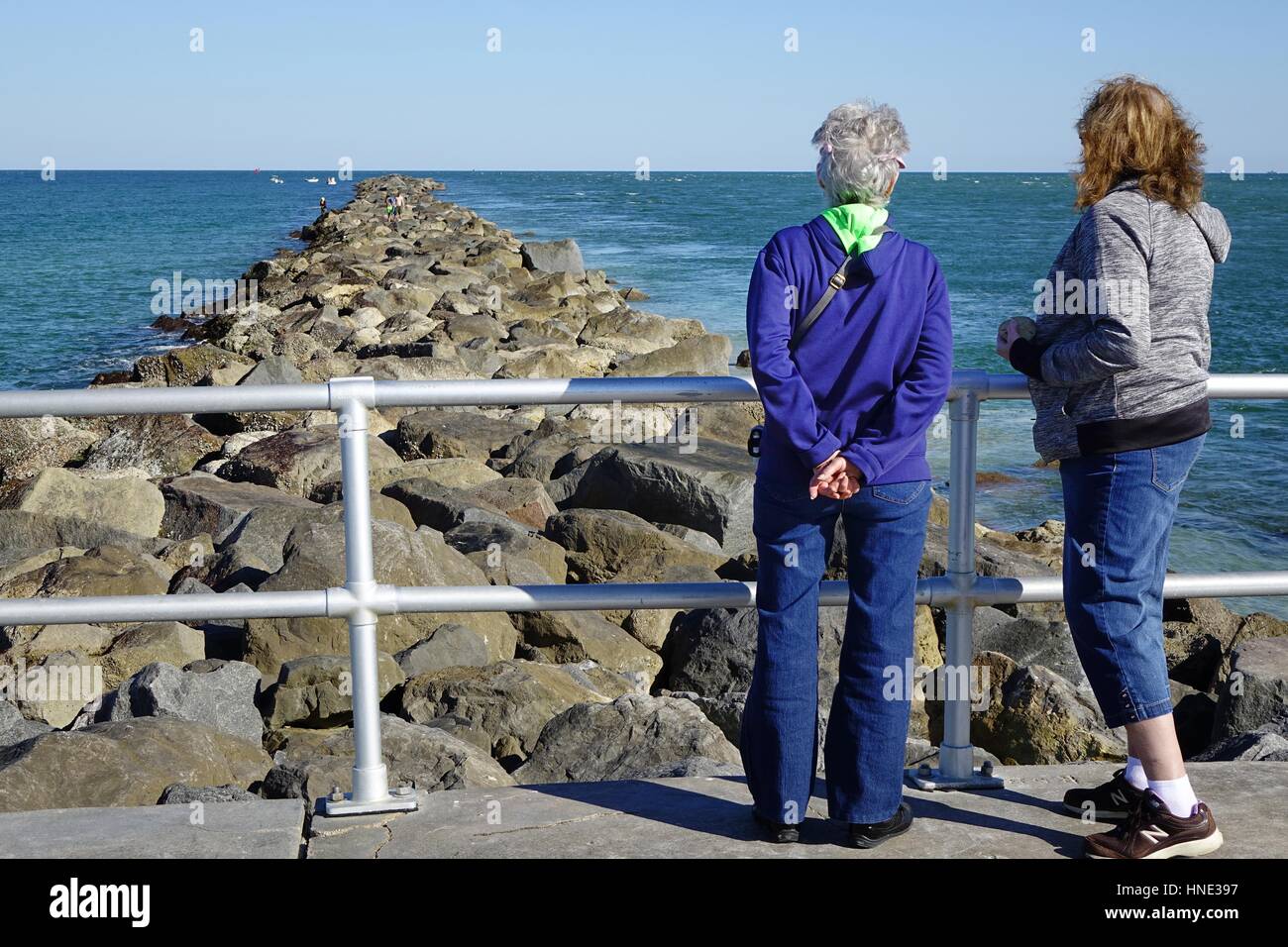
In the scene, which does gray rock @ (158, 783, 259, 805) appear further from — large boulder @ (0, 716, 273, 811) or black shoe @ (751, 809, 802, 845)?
black shoe @ (751, 809, 802, 845)

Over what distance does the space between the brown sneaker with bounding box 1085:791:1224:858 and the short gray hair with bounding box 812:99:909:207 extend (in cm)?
145

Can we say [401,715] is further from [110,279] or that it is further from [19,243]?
[19,243]

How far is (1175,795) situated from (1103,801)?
25 cm

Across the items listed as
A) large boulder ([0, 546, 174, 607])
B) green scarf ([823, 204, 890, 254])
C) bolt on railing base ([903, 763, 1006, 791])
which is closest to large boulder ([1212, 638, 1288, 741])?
bolt on railing base ([903, 763, 1006, 791])

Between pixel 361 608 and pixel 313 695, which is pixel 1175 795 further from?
pixel 313 695

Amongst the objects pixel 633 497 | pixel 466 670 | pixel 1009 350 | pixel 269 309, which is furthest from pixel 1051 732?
pixel 269 309

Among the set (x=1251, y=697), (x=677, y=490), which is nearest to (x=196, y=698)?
(x=1251, y=697)

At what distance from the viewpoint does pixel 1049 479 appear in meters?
15.0

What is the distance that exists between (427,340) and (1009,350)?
47.7 feet

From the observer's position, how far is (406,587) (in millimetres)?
3283

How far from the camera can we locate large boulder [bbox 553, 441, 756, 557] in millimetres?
8969

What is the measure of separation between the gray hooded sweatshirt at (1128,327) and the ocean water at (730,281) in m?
2.71

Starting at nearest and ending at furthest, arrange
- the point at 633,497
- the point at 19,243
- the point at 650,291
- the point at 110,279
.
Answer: the point at 633,497, the point at 650,291, the point at 110,279, the point at 19,243
